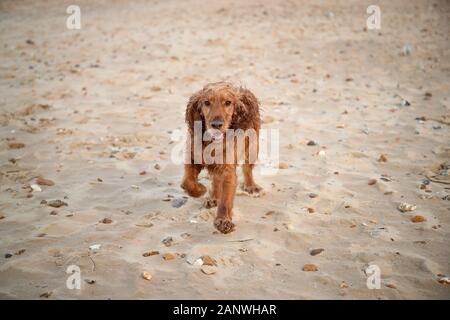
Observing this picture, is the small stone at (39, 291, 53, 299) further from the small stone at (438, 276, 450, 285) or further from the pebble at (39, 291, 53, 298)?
the small stone at (438, 276, 450, 285)

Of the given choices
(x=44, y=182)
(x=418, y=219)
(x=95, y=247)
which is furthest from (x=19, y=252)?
(x=418, y=219)

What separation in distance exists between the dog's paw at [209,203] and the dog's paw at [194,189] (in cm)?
11

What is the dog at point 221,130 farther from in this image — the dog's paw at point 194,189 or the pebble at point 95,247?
the pebble at point 95,247

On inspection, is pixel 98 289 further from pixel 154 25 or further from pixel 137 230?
pixel 154 25

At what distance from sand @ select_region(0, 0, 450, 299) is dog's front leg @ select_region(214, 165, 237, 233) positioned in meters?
0.11

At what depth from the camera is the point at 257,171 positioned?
5.36 meters

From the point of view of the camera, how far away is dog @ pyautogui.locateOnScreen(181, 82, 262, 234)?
12.9ft

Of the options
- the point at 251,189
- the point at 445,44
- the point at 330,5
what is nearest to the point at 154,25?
the point at 330,5

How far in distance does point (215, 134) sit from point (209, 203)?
2.96ft

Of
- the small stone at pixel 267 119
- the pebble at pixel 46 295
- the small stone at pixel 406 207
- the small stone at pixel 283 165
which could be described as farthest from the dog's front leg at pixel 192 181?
the small stone at pixel 267 119

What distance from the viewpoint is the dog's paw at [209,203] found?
443 centimetres
